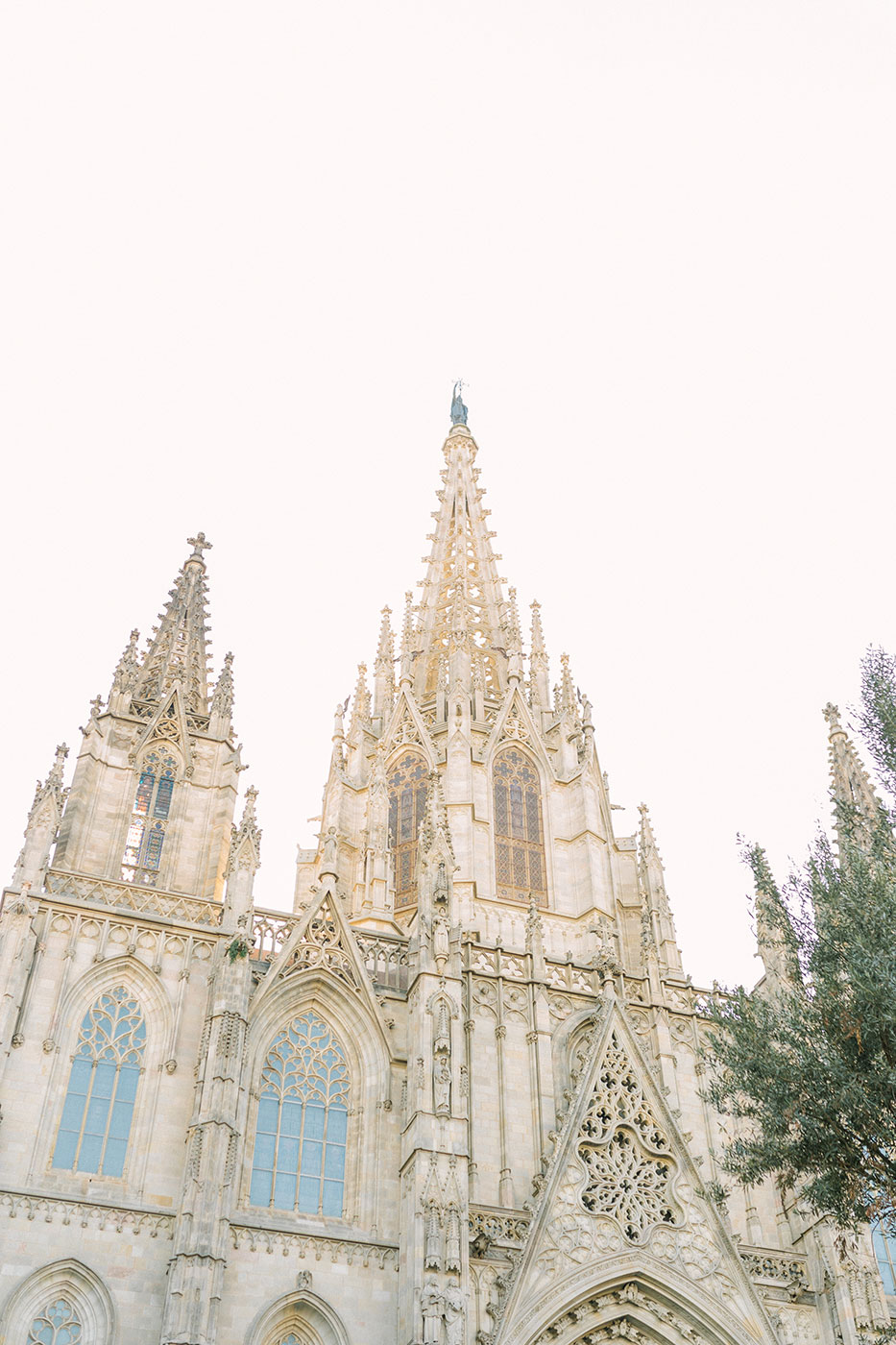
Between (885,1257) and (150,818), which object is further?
(150,818)

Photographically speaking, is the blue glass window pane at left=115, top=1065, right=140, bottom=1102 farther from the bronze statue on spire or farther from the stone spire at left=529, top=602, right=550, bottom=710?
the bronze statue on spire

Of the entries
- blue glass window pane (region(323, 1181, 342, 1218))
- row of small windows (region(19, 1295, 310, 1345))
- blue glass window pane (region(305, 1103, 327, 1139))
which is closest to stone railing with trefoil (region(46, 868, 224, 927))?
blue glass window pane (region(305, 1103, 327, 1139))

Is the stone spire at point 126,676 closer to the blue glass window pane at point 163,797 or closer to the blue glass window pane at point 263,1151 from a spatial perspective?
the blue glass window pane at point 163,797

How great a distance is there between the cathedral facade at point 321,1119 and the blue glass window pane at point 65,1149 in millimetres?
36

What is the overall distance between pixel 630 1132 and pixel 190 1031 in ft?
27.7

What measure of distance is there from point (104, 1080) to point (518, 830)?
1557 cm

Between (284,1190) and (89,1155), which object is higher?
(89,1155)

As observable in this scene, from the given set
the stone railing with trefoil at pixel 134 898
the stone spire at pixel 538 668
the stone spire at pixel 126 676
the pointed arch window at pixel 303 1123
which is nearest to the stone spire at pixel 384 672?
the stone spire at pixel 538 668

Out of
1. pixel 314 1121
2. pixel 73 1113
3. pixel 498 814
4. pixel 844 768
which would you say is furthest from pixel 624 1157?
pixel 844 768

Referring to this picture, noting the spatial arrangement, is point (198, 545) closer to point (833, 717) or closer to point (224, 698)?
point (224, 698)

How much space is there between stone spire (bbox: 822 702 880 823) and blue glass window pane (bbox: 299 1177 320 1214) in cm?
2016

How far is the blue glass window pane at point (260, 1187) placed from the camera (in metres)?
21.0

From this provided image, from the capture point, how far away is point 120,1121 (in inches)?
825

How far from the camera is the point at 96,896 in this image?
2377cm
